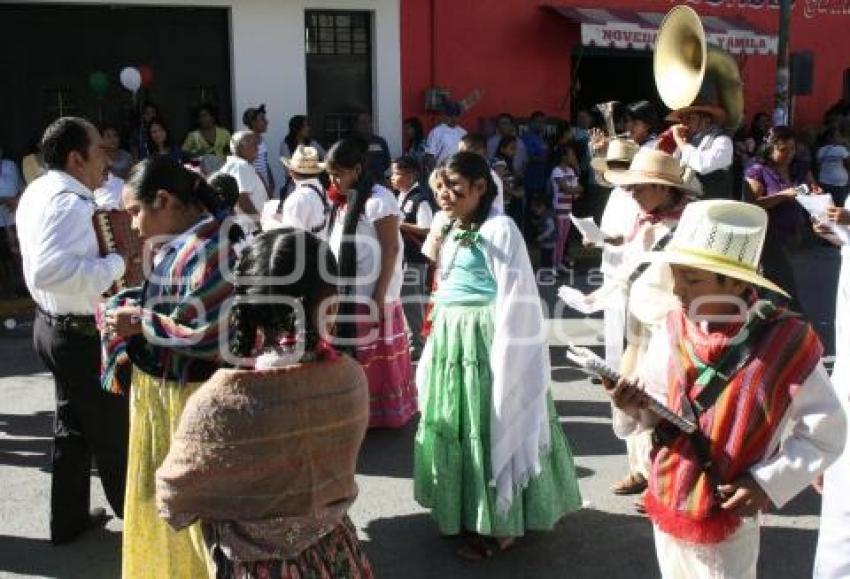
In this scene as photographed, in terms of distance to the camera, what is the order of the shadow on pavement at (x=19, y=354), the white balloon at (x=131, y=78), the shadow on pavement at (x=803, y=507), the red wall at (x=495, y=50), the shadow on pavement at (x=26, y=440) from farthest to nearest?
the red wall at (x=495, y=50) < the white balloon at (x=131, y=78) < the shadow on pavement at (x=19, y=354) < the shadow on pavement at (x=26, y=440) < the shadow on pavement at (x=803, y=507)

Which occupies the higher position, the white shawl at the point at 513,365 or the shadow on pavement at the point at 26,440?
the white shawl at the point at 513,365

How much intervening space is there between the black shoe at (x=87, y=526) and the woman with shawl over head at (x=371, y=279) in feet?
5.31

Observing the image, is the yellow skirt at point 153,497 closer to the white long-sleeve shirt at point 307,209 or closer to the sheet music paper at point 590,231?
the sheet music paper at point 590,231

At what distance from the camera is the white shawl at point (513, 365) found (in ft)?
13.3

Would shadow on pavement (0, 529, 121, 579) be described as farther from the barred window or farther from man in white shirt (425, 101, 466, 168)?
the barred window

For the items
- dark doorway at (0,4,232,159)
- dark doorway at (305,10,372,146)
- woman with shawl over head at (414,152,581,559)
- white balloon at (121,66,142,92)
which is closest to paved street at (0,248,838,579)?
woman with shawl over head at (414,152,581,559)

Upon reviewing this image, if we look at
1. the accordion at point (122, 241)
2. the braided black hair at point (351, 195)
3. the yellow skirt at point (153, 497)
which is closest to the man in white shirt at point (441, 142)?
the braided black hair at point (351, 195)

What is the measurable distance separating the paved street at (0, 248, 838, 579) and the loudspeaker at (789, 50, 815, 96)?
10.6 metres

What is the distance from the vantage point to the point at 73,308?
434cm

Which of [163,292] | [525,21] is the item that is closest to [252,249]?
[163,292]

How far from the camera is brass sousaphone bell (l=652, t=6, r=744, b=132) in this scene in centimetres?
702

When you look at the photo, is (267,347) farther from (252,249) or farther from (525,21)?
(525,21)

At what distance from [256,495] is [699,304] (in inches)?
52.0

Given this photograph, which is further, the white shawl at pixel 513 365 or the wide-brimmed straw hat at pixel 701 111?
the wide-brimmed straw hat at pixel 701 111
